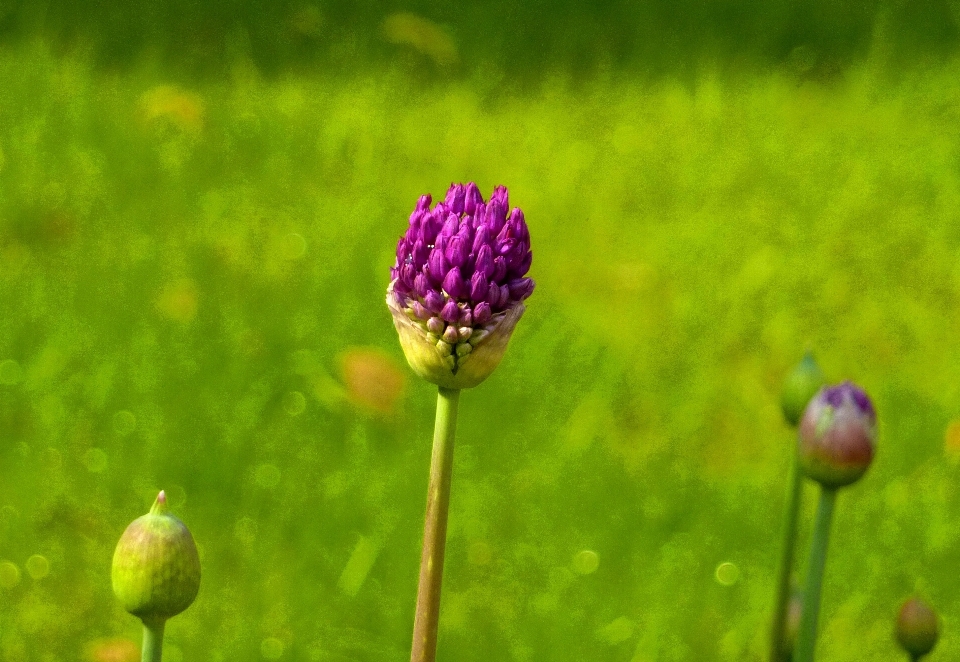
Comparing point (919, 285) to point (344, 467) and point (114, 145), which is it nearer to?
point (344, 467)

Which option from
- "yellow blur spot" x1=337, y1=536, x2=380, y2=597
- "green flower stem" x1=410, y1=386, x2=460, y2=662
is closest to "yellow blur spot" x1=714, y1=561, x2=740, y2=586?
"yellow blur spot" x1=337, y1=536, x2=380, y2=597

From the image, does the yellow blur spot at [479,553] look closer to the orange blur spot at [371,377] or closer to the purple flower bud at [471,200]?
the orange blur spot at [371,377]

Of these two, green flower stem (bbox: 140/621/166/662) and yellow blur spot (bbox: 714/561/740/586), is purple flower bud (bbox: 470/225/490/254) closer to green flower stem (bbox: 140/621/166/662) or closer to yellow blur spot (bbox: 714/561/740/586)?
green flower stem (bbox: 140/621/166/662)

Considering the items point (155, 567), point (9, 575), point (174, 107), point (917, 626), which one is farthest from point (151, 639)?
point (174, 107)

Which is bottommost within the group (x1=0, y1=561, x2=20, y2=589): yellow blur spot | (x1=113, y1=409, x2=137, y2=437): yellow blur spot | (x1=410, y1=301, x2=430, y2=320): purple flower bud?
(x1=0, y1=561, x2=20, y2=589): yellow blur spot

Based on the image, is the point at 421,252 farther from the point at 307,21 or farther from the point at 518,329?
the point at 307,21

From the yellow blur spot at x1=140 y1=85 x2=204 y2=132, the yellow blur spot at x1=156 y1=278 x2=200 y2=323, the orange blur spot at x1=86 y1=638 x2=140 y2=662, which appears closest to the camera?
the orange blur spot at x1=86 y1=638 x2=140 y2=662

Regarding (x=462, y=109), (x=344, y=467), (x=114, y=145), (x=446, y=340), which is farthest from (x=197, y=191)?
(x=446, y=340)
